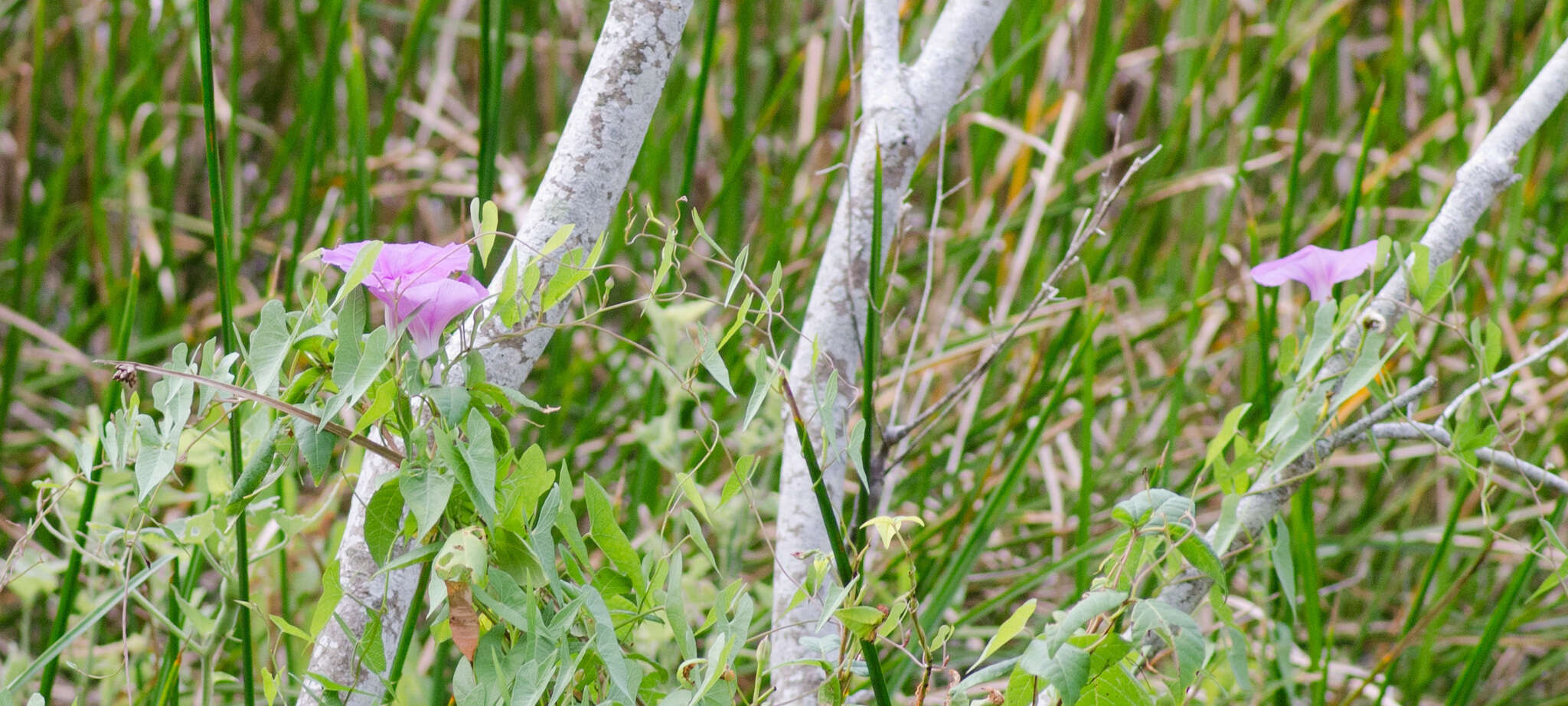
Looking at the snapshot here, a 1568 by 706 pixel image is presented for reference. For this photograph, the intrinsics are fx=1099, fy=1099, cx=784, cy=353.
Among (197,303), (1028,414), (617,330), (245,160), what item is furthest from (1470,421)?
(245,160)

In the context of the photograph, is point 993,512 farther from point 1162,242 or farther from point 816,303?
point 1162,242

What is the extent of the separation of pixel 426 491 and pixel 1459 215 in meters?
0.42

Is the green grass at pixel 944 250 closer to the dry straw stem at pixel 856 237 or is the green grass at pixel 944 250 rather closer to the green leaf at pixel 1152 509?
the dry straw stem at pixel 856 237

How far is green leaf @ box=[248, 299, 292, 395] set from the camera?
284mm

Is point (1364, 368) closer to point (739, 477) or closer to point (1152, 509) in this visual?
point (1152, 509)

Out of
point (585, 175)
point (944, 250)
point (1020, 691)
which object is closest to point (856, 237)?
point (585, 175)

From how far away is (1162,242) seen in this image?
4.84 feet

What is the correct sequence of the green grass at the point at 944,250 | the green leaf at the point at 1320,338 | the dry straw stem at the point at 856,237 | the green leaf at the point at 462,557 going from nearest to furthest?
the green leaf at the point at 462,557
the green leaf at the point at 1320,338
the dry straw stem at the point at 856,237
the green grass at the point at 944,250

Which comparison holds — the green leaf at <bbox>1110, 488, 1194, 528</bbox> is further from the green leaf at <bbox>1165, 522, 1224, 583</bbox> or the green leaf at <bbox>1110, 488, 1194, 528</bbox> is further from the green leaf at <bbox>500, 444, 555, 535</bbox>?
the green leaf at <bbox>500, 444, 555, 535</bbox>

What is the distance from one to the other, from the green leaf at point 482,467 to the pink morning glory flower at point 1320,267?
30 cm

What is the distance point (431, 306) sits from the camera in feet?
1.05

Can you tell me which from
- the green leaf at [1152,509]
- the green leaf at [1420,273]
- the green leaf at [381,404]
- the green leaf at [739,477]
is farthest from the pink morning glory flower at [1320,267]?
the green leaf at [381,404]

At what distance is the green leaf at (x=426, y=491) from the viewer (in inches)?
10.8

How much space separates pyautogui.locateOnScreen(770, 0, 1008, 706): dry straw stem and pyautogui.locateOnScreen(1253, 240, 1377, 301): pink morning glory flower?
180 millimetres
